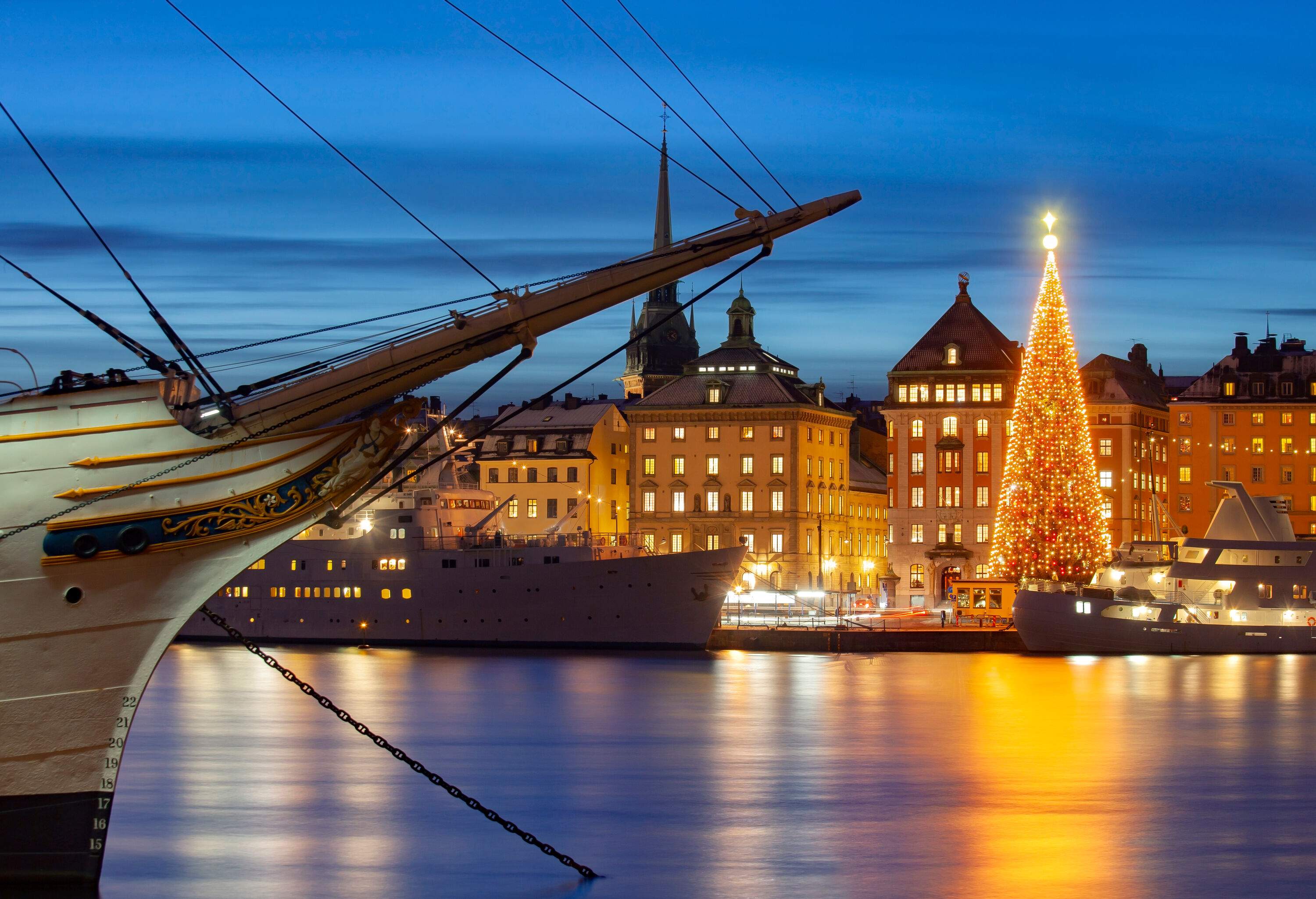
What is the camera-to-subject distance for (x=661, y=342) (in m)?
188

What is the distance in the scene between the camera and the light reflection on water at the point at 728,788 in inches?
922

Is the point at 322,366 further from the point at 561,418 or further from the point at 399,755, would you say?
the point at 561,418

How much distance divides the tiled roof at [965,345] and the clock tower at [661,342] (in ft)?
216

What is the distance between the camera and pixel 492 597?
3051 inches

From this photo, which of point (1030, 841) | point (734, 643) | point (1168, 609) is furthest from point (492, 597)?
point (1030, 841)

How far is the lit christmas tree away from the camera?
72.5m

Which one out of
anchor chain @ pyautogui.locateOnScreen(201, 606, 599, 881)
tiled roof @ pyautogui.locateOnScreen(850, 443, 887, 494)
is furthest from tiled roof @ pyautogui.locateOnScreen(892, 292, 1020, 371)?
anchor chain @ pyautogui.locateOnScreen(201, 606, 599, 881)

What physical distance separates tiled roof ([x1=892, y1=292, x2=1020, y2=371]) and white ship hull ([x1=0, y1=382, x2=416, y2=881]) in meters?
87.3

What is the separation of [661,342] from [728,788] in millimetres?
156169

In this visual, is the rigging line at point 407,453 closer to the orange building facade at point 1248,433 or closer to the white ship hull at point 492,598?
the white ship hull at point 492,598

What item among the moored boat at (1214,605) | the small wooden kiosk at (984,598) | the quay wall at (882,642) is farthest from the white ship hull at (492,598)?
the moored boat at (1214,605)

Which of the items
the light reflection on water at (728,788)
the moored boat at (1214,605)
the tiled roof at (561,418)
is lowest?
the light reflection on water at (728,788)

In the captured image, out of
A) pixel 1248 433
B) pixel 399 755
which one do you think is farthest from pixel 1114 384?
pixel 399 755

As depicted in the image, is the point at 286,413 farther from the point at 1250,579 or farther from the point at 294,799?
the point at 1250,579
